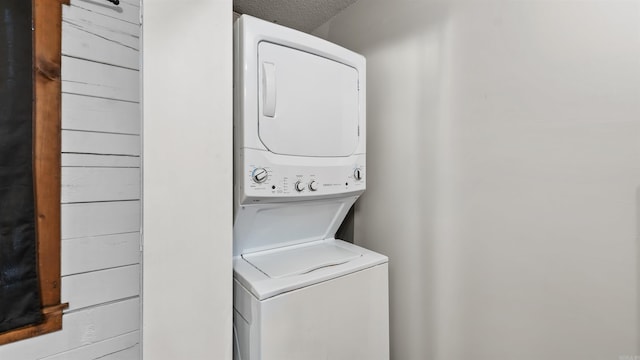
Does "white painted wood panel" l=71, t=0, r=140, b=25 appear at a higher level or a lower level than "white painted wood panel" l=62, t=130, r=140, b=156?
higher

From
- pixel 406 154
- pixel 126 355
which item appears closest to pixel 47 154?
pixel 126 355

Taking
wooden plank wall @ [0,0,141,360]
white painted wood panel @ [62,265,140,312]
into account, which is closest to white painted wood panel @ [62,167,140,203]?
wooden plank wall @ [0,0,141,360]

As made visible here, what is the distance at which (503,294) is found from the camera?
1.17 metres

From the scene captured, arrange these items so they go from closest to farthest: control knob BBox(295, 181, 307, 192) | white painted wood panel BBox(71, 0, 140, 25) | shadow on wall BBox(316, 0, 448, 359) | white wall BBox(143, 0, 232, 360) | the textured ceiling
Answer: white wall BBox(143, 0, 232, 360) < white painted wood panel BBox(71, 0, 140, 25) < control knob BBox(295, 181, 307, 192) < shadow on wall BBox(316, 0, 448, 359) < the textured ceiling

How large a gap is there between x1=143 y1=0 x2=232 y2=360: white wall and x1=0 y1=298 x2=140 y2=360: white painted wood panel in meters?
0.46

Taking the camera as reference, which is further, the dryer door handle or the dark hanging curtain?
the dryer door handle

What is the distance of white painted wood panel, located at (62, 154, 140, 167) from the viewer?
3.52ft

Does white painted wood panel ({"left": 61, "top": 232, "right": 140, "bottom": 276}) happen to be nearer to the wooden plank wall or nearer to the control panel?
the wooden plank wall

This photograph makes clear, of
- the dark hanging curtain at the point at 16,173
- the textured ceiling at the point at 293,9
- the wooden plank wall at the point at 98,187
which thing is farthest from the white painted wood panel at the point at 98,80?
the textured ceiling at the point at 293,9

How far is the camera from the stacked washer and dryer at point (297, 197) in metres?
1.07

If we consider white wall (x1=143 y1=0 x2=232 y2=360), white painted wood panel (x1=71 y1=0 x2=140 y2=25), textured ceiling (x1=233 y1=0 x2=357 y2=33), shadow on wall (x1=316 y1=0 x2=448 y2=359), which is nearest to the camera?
white wall (x1=143 y1=0 x2=232 y2=360)

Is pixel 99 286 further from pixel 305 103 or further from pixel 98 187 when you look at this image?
pixel 305 103

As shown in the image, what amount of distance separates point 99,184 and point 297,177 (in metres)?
0.82

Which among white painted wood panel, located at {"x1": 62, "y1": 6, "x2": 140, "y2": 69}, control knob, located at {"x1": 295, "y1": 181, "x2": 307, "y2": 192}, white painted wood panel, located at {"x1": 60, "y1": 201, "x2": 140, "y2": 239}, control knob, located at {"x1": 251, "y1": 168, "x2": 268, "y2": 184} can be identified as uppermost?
white painted wood panel, located at {"x1": 62, "y1": 6, "x2": 140, "y2": 69}
